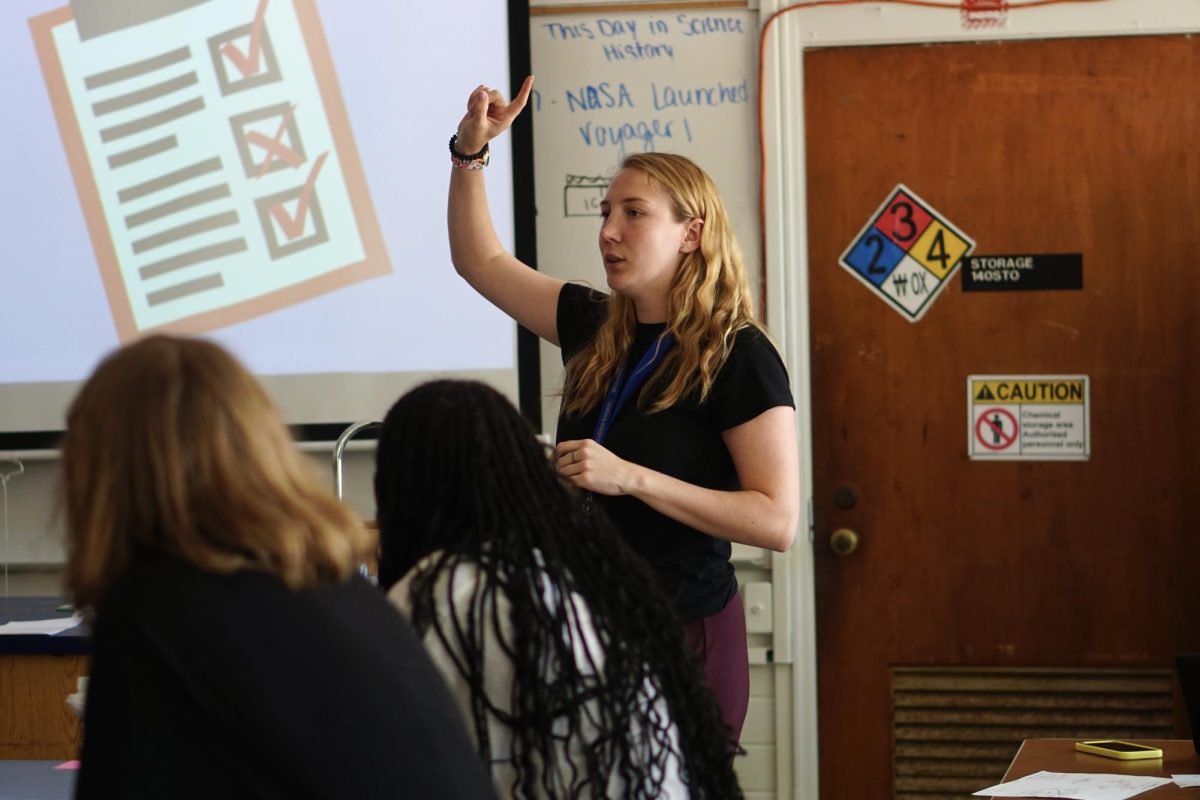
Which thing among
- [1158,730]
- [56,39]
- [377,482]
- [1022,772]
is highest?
[56,39]

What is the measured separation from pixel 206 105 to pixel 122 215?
350 millimetres

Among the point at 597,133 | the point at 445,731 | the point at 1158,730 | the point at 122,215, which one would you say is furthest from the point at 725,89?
the point at 445,731

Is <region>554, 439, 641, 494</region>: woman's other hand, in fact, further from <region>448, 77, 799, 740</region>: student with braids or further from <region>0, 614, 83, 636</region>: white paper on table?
<region>0, 614, 83, 636</region>: white paper on table

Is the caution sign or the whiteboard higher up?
the whiteboard

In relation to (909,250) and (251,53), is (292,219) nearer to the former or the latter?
(251,53)

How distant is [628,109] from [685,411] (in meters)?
1.58

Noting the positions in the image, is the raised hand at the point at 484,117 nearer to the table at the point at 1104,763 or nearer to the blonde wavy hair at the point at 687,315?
the blonde wavy hair at the point at 687,315

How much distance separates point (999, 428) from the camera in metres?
3.47

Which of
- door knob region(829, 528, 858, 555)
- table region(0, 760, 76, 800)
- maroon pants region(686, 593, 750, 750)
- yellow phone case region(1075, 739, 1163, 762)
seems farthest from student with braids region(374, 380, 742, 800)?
door knob region(829, 528, 858, 555)

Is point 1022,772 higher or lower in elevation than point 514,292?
lower

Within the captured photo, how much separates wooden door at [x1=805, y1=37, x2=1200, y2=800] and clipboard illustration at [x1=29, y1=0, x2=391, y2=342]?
3.93 feet

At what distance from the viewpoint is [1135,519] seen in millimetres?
3438

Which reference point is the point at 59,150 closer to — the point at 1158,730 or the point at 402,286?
the point at 402,286

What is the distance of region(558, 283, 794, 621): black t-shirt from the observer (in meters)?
2.09
